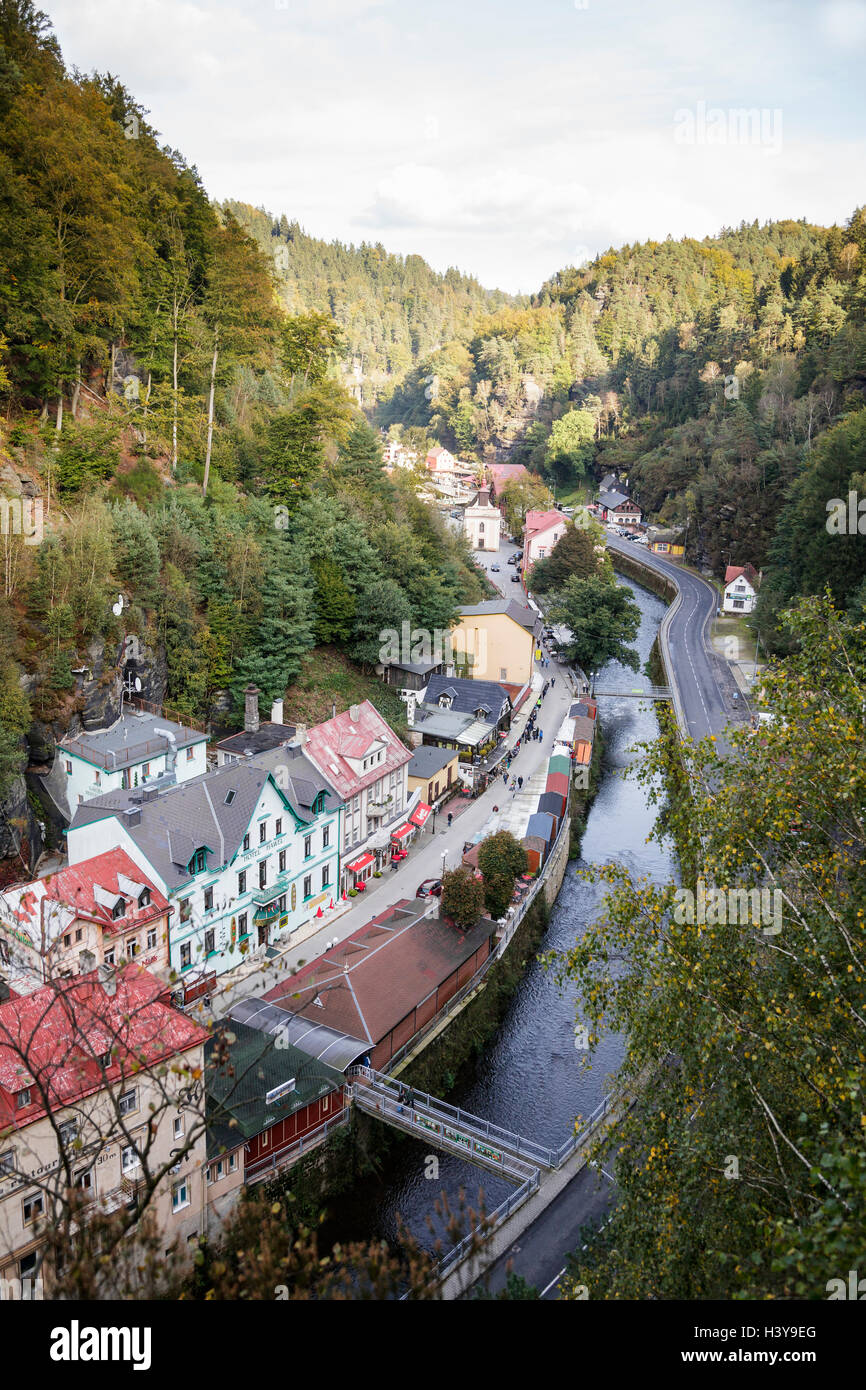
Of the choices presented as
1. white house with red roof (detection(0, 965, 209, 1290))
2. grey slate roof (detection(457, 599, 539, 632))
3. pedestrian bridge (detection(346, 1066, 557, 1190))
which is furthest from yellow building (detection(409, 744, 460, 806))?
white house with red roof (detection(0, 965, 209, 1290))

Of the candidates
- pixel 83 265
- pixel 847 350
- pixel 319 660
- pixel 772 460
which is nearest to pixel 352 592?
pixel 319 660

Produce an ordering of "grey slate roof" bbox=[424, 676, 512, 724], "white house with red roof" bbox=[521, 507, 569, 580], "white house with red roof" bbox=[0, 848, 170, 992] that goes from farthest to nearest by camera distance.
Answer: "white house with red roof" bbox=[521, 507, 569, 580] < "grey slate roof" bbox=[424, 676, 512, 724] < "white house with red roof" bbox=[0, 848, 170, 992]

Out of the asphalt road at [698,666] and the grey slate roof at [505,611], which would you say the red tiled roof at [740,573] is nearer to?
the asphalt road at [698,666]

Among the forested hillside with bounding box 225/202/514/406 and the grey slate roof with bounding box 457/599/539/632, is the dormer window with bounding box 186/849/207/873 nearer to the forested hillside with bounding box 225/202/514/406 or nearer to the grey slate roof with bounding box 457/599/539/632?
the grey slate roof with bounding box 457/599/539/632

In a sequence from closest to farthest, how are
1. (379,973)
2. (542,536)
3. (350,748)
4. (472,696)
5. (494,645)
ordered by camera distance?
(379,973), (350,748), (472,696), (494,645), (542,536)

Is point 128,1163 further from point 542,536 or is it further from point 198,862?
point 542,536

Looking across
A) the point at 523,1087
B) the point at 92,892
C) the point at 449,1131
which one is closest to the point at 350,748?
the point at 92,892
